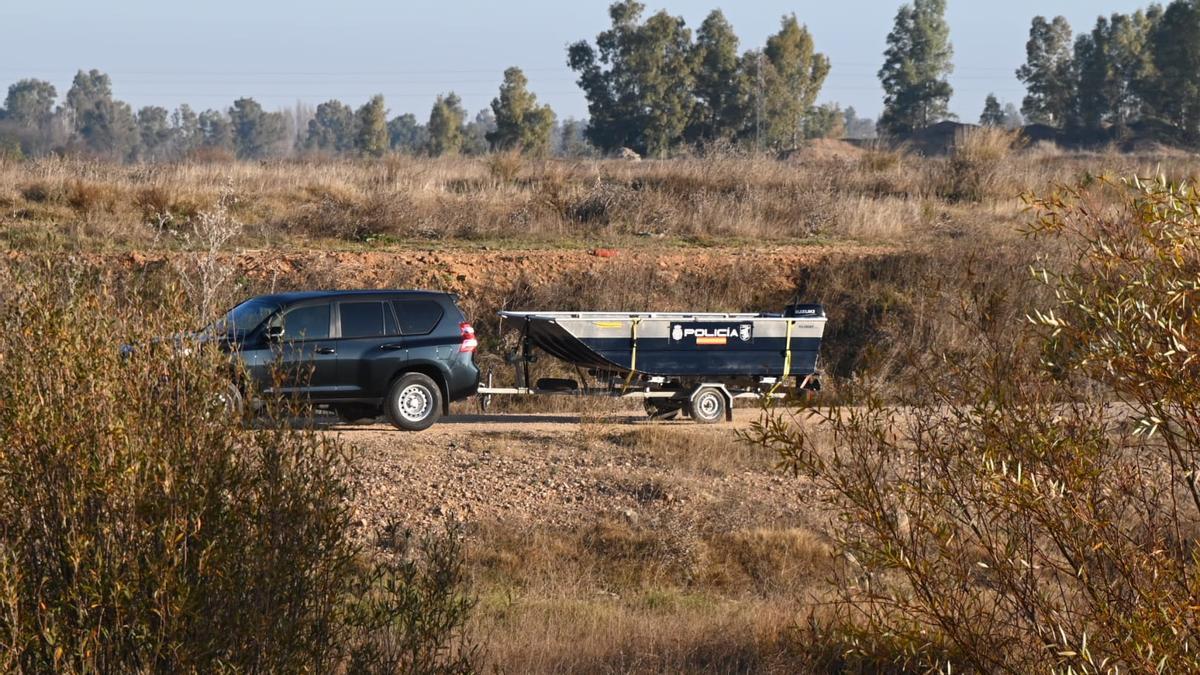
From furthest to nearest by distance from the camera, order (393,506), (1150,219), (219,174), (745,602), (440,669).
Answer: (219,174)
(393,506)
(745,602)
(440,669)
(1150,219)

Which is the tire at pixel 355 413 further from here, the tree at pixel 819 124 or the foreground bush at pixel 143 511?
the tree at pixel 819 124

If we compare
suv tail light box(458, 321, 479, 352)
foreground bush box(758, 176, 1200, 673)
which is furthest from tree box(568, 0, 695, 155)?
foreground bush box(758, 176, 1200, 673)

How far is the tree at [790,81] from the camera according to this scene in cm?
7325

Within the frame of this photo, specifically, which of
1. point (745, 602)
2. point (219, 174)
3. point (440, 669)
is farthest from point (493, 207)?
point (440, 669)

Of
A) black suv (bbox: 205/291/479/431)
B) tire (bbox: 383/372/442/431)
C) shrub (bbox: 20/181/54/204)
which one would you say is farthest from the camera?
shrub (bbox: 20/181/54/204)

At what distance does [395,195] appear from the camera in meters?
29.1

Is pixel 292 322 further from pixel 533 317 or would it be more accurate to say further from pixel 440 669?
pixel 440 669

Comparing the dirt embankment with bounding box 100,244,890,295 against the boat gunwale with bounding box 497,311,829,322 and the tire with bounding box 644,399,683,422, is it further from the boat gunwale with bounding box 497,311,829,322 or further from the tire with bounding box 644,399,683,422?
the tire with bounding box 644,399,683,422

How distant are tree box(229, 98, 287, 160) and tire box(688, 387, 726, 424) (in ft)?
459

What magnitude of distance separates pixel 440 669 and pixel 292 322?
33.0 ft

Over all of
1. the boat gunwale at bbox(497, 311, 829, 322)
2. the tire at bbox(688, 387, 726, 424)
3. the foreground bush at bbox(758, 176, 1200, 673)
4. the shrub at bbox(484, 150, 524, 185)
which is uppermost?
the shrub at bbox(484, 150, 524, 185)

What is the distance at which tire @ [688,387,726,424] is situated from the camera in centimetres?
1773

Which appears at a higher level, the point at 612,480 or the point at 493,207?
the point at 493,207

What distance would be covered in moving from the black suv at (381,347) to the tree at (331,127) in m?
124
